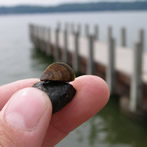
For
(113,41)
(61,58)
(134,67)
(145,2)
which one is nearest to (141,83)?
(134,67)

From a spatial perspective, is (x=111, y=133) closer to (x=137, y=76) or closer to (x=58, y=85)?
(x=137, y=76)

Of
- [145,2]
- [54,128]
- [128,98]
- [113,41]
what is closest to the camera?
[54,128]

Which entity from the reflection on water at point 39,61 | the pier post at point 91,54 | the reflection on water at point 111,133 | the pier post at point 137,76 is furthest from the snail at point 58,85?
the reflection on water at point 39,61

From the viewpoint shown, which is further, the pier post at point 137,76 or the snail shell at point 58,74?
the pier post at point 137,76

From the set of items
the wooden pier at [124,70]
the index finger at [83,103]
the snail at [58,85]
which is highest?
the snail at [58,85]

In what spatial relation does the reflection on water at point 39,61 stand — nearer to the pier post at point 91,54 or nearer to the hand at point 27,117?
the pier post at point 91,54

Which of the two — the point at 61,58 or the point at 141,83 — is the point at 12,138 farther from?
the point at 61,58

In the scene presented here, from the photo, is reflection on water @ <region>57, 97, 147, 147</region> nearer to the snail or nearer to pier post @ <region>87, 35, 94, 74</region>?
pier post @ <region>87, 35, 94, 74</region>

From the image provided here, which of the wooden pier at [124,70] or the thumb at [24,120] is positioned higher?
the thumb at [24,120]
